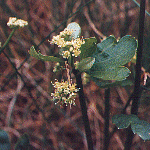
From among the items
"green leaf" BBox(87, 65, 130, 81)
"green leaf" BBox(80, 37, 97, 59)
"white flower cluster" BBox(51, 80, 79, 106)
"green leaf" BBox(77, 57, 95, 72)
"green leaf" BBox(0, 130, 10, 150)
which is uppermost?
"green leaf" BBox(80, 37, 97, 59)

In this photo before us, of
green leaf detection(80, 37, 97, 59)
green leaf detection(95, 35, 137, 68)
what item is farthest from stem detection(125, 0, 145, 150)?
green leaf detection(80, 37, 97, 59)

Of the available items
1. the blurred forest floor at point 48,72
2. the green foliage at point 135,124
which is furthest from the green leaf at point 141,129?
the blurred forest floor at point 48,72

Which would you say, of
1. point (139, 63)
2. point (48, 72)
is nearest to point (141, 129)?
point (139, 63)

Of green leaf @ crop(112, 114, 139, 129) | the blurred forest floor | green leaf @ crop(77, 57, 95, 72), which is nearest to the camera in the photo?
green leaf @ crop(77, 57, 95, 72)

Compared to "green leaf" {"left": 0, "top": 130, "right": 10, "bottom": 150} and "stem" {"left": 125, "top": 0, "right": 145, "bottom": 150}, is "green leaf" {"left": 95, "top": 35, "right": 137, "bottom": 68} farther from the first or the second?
"green leaf" {"left": 0, "top": 130, "right": 10, "bottom": 150}

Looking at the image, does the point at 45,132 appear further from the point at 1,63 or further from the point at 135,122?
the point at 135,122

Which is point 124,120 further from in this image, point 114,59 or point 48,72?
point 48,72

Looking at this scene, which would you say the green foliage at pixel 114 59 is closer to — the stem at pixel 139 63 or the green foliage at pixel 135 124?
the stem at pixel 139 63
